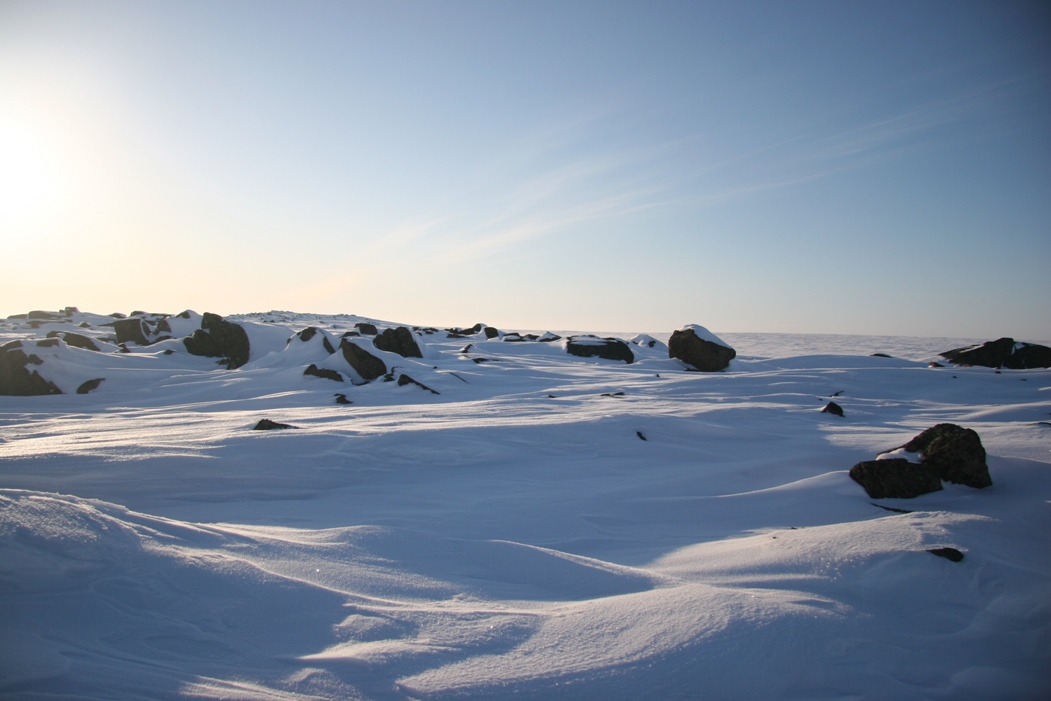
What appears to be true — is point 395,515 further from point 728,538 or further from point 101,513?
point 728,538

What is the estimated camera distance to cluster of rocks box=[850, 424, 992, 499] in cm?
306

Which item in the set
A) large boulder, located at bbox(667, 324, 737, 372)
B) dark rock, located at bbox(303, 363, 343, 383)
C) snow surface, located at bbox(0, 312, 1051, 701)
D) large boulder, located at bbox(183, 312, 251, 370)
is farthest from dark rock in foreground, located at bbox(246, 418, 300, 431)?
large boulder, located at bbox(667, 324, 737, 372)

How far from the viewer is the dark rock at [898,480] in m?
3.07

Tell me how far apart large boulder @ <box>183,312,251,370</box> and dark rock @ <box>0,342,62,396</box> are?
3.45 meters

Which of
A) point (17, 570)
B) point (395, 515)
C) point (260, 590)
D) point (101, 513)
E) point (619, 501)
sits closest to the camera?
point (17, 570)

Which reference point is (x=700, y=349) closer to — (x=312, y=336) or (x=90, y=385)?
(x=312, y=336)

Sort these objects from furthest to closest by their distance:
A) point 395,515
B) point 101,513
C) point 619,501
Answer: point 619,501, point 395,515, point 101,513

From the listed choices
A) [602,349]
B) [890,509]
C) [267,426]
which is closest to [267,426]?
[267,426]

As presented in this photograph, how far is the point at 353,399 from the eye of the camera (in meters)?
6.72

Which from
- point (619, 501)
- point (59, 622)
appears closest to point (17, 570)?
point (59, 622)

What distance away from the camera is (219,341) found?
1110cm

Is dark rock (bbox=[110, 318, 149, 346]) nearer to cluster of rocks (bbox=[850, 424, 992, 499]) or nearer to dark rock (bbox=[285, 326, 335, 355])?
dark rock (bbox=[285, 326, 335, 355])

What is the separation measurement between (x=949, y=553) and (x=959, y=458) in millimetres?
1316

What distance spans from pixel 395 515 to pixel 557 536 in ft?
3.20
